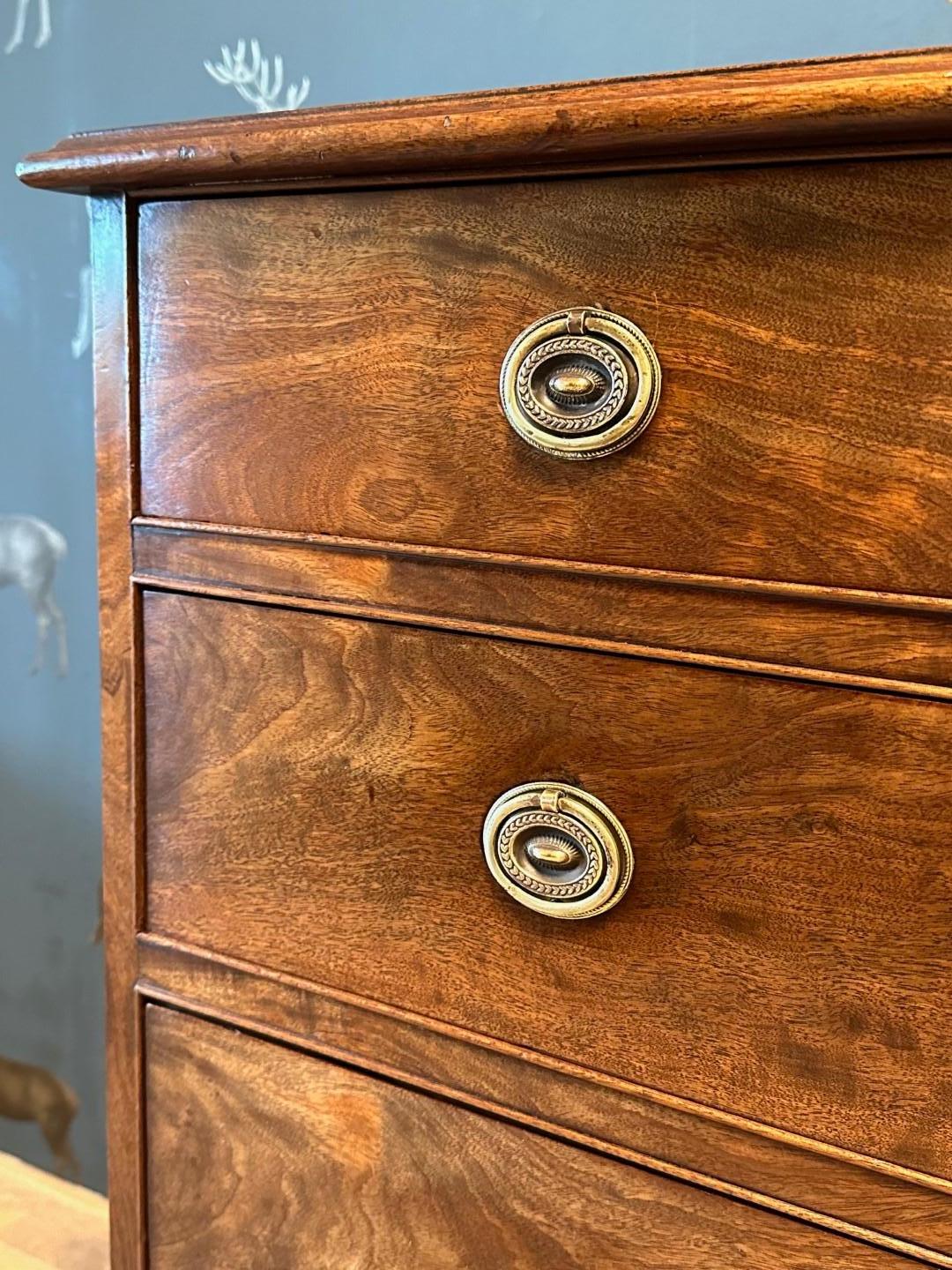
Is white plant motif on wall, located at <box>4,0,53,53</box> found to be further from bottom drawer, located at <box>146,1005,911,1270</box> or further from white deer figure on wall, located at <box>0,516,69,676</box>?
bottom drawer, located at <box>146,1005,911,1270</box>

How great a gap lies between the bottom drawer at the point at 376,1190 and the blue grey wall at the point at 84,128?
564mm

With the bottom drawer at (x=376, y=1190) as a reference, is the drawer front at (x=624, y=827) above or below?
above

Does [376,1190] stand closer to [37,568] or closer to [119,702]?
[119,702]

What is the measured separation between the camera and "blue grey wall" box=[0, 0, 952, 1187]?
2.74 ft

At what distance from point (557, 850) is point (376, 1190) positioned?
0.72 ft

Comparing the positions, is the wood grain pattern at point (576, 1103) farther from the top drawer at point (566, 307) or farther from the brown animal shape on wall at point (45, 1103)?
the brown animal shape on wall at point (45, 1103)

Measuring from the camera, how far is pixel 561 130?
429mm

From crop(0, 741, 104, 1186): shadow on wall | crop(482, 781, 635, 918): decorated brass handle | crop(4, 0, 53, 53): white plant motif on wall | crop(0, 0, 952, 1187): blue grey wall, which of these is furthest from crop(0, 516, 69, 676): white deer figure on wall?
crop(482, 781, 635, 918): decorated brass handle

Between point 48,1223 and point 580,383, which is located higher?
point 580,383

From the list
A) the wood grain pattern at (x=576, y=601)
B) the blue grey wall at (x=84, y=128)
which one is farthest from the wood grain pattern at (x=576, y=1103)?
the blue grey wall at (x=84, y=128)

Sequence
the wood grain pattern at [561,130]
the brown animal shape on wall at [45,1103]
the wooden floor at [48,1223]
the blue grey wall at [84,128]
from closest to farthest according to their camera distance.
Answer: the wood grain pattern at [561,130]
the blue grey wall at [84,128]
the wooden floor at [48,1223]
the brown animal shape on wall at [45,1103]

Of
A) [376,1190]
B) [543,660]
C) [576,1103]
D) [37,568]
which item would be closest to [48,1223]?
[37,568]

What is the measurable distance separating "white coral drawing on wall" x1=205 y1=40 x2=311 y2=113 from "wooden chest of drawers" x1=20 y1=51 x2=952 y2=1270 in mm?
473

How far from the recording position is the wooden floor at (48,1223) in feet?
3.62
